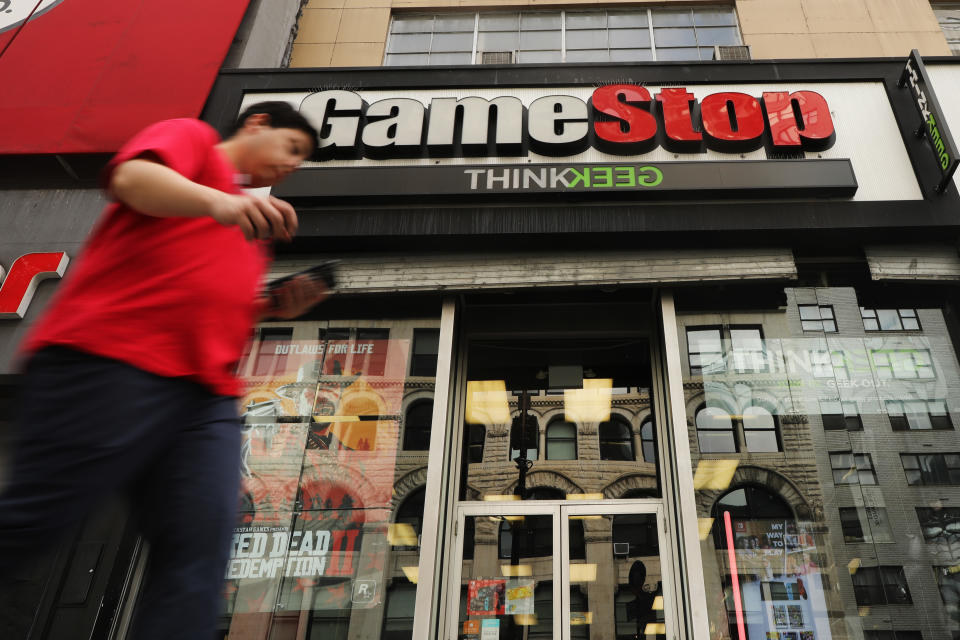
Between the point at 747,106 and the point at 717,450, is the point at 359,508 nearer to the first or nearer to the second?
the point at 717,450

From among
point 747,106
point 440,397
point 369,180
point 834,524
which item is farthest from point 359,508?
point 747,106

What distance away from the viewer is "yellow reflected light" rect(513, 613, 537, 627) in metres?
4.96

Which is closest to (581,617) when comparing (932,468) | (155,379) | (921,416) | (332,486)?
(332,486)

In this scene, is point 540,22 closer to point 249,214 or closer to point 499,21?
point 499,21

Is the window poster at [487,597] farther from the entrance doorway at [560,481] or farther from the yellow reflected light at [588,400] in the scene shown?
the yellow reflected light at [588,400]

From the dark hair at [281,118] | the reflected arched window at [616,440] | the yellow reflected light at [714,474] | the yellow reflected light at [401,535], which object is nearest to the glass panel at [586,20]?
the reflected arched window at [616,440]

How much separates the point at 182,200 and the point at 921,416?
5.83 metres

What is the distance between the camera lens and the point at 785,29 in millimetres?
7391

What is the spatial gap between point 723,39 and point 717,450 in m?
5.48

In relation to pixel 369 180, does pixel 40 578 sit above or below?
below

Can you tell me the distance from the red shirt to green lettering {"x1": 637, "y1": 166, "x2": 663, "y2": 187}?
4.52 meters

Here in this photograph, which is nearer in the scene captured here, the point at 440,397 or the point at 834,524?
the point at 834,524

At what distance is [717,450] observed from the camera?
511 centimetres

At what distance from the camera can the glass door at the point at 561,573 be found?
4.86 m
